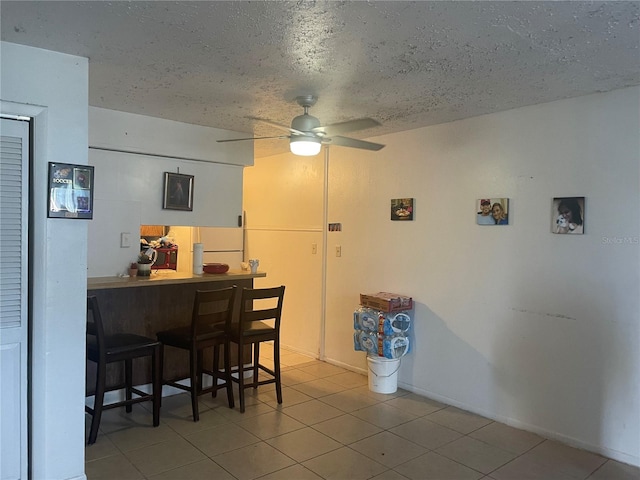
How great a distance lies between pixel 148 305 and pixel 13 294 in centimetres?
140

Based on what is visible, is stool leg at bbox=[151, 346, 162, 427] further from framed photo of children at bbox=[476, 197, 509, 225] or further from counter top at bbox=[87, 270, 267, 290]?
framed photo of children at bbox=[476, 197, 509, 225]

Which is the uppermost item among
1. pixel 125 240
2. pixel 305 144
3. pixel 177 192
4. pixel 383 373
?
pixel 305 144

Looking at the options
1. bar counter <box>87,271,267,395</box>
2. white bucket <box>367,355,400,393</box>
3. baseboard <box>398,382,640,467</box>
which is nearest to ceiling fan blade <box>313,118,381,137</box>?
bar counter <box>87,271,267,395</box>

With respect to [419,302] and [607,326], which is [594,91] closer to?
[607,326]

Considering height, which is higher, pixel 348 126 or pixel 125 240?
pixel 348 126

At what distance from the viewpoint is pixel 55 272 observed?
7.95 feet

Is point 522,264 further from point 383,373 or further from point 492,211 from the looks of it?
point 383,373

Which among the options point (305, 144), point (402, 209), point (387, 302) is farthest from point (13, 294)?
point (402, 209)

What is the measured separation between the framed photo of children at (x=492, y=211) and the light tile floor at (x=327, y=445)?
1.52m

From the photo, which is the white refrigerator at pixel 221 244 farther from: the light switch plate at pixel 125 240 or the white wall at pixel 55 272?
the white wall at pixel 55 272

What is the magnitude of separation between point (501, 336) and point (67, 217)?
3.03 m

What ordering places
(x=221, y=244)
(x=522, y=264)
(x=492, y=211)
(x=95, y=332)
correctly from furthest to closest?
1. (x=221, y=244)
2. (x=492, y=211)
3. (x=522, y=264)
4. (x=95, y=332)

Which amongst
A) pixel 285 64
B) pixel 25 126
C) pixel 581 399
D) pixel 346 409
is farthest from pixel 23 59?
pixel 581 399

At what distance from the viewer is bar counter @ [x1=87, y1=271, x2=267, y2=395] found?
11.5 ft
